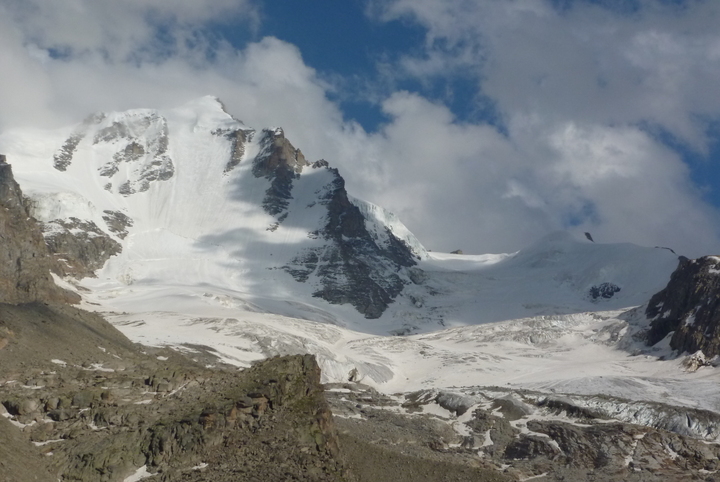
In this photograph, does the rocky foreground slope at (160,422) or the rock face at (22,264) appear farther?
the rock face at (22,264)

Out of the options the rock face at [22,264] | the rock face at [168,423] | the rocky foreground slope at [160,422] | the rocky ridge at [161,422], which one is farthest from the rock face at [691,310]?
the rock face at [22,264]

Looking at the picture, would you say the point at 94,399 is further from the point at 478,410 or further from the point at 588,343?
the point at 588,343

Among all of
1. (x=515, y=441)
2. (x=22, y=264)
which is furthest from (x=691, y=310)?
(x=22, y=264)

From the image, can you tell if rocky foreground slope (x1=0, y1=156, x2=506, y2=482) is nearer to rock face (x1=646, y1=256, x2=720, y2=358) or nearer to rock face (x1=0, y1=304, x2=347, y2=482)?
rock face (x1=0, y1=304, x2=347, y2=482)

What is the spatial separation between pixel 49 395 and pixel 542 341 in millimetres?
152882

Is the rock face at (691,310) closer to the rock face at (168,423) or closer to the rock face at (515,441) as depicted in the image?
the rock face at (515,441)

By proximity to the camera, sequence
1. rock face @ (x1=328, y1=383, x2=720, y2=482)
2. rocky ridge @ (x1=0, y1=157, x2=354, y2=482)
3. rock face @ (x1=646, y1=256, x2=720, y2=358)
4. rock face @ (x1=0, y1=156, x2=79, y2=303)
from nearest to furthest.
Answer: rocky ridge @ (x1=0, y1=157, x2=354, y2=482) → rock face @ (x1=328, y1=383, x2=720, y2=482) → rock face @ (x1=0, y1=156, x2=79, y2=303) → rock face @ (x1=646, y1=256, x2=720, y2=358)

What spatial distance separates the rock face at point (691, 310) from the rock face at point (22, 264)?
126 m

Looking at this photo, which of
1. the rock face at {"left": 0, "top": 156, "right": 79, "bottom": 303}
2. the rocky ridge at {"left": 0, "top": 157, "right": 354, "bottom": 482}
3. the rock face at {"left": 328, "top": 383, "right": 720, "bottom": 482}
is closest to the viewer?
the rocky ridge at {"left": 0, "top": 157, "right": 354, "bottom": 482}

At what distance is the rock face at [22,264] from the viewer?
5492 inches

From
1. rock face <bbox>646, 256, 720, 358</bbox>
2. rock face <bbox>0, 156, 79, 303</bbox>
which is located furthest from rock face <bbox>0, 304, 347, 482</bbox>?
rock face <bbox>646, 256, 720, 358</bbox>

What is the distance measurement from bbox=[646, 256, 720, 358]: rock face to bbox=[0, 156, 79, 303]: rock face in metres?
126

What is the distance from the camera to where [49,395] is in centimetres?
4278

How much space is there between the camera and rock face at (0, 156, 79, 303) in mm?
139500
